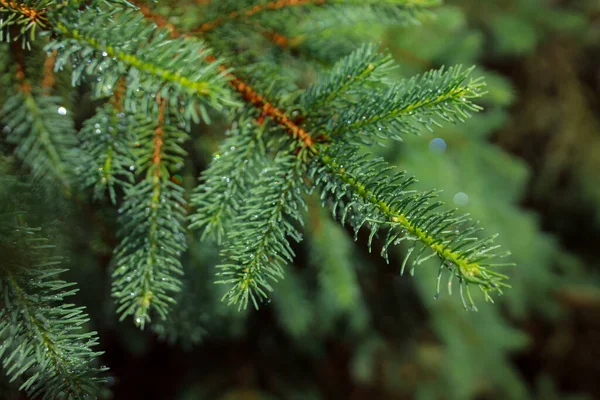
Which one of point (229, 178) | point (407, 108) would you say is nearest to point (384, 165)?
point (407, 108)

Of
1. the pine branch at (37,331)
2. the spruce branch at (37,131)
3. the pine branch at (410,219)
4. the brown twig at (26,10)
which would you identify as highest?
the pine branch at (410,219)

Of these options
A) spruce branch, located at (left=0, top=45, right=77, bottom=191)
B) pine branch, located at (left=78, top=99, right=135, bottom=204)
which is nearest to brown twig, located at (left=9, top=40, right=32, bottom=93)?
spruce branch, located at (left=0, top=45, right=77, bottom=191)

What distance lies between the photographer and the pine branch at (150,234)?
49 centimetres

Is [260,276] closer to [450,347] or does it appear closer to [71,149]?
[71,149]

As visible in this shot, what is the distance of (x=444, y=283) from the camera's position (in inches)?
45.1

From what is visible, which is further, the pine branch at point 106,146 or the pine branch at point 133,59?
the pine branch at point 106,146

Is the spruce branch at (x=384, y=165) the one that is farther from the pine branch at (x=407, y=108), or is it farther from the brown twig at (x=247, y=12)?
the brown twig at (x=247, y=12)

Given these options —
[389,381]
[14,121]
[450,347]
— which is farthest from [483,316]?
[14,121]

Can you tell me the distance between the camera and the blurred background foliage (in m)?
0.94

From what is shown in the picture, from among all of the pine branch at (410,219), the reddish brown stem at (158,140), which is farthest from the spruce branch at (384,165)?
the reddish brown stem at (158,140)

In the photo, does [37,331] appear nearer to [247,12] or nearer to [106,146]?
[106,146]

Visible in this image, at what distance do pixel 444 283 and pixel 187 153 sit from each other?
2.69 feet

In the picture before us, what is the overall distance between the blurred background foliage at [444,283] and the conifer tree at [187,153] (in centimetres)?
9

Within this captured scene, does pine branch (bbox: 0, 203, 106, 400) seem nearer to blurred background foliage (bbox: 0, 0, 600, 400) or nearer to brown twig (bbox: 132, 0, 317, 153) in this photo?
blurred background foliage (bbox: 0, 0, 600, 400)
